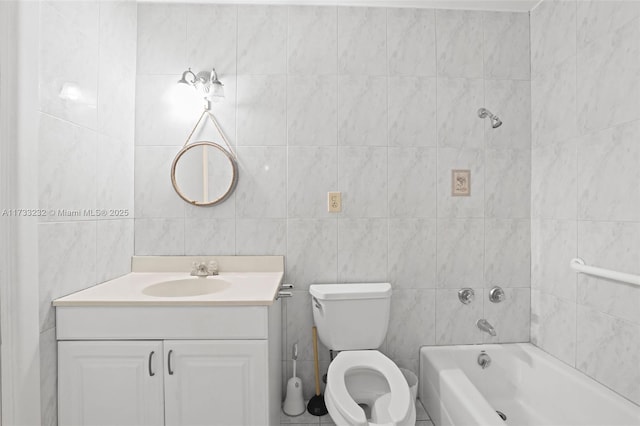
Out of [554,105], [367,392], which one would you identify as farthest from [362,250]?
[554,105]

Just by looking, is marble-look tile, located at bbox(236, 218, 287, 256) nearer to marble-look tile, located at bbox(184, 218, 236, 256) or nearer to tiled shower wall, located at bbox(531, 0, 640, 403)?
marble-look tile, located at bbox(184, 218, 236, 256)

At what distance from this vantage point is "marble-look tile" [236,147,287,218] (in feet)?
6.33

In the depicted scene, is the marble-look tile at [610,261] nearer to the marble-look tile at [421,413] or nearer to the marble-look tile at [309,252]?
the marble-look tile at [421,413]

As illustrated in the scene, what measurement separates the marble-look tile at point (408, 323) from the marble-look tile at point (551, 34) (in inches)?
56.9

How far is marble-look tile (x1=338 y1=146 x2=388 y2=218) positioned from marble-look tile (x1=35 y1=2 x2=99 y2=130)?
4.15 ft

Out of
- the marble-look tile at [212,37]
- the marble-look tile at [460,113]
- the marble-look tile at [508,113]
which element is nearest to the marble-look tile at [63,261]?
the marble-look tile at [212,37]

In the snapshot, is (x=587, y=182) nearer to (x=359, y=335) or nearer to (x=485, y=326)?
(x=485, y=326)

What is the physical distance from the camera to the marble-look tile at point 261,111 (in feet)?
6.33

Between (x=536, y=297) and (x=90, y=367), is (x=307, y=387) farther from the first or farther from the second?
(x=536, y=297)

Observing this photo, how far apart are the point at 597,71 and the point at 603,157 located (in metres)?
0.40

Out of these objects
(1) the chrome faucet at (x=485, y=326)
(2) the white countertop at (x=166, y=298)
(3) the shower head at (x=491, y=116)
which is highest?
(3) the shower head at (x=491, y=116)

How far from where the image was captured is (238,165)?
6.35 feet

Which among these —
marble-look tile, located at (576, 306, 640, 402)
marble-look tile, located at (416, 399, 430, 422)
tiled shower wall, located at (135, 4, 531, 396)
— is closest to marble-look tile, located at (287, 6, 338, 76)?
tiled shower wall, located at (135, 4, 531, 396)

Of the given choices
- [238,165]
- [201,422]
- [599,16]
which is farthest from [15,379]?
[599,16]
